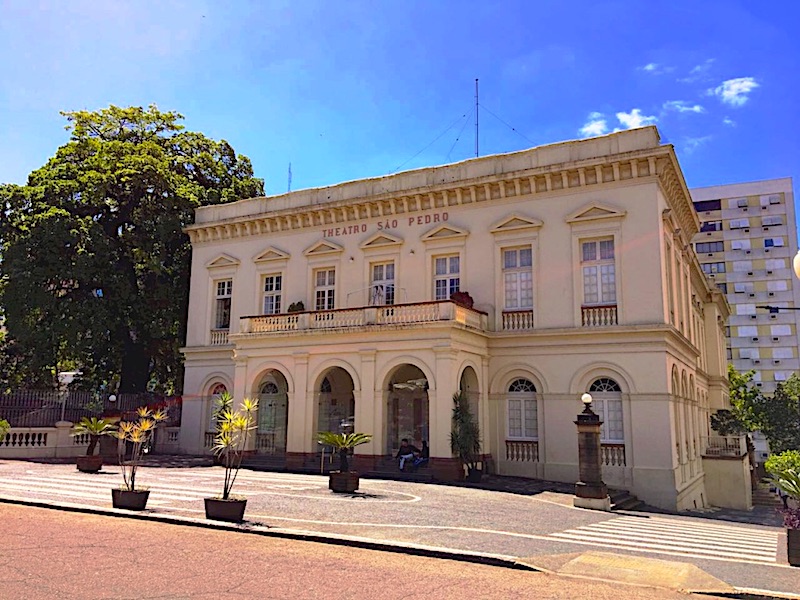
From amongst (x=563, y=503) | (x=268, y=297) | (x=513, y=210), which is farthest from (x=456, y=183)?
(x=563, y=503)

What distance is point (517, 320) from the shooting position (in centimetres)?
2205

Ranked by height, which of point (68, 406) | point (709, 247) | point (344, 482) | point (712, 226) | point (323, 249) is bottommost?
point (344, 482)

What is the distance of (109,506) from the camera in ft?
38.9

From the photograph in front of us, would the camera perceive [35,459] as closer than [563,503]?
No

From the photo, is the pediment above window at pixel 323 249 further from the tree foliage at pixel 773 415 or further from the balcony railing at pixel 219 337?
the tree foliage at pixel 773 415

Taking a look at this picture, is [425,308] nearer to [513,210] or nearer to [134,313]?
[513,210]

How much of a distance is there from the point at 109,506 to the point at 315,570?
6066 mm

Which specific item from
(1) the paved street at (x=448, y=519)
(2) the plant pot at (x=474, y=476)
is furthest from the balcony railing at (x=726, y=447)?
(2) the plant pot at (x=474, y=476)

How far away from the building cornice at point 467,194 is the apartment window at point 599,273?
6.58 ft

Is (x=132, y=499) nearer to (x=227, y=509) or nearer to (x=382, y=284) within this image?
(x=227, y=509)

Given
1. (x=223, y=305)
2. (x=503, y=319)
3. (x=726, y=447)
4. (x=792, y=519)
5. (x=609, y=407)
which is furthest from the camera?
(x=223, y=305)

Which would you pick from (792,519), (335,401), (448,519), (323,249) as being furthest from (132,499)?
(323,249)

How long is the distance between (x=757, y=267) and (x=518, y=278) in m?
55.9

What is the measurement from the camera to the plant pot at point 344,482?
1503 centimetres
